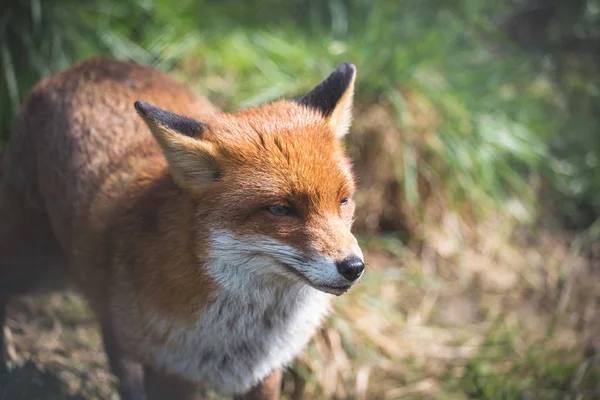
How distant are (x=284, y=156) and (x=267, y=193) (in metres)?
0.21

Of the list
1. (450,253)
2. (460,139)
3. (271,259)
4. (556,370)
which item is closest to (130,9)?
(460,139)

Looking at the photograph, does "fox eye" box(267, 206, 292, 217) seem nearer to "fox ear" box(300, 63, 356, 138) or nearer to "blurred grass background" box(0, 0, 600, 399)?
"fox ear" box(300, 63, 356, 138)

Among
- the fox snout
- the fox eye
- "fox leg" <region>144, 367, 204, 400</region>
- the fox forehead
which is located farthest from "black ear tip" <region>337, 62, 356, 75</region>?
"fox leg" <region>144, 367, 204, 400</region>

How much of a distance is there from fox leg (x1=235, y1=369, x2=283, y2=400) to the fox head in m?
0.84

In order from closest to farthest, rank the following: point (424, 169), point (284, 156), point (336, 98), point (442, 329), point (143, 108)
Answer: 1. point (143, 108)
2. point (284, 156)
3. point (336, 98)
4. point (442, 329)
5. point (424, 169)

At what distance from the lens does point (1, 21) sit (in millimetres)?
6098

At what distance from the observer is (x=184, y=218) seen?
3.76 metres

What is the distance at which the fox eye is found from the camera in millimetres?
3461

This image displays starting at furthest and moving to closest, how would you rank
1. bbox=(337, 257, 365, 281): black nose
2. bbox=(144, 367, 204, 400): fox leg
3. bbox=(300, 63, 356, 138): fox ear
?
bbox=(144, 367, 204, 400): fox leg
bbox=(300, 63, 356, 138): fox ear
bbox=(337, 257, 365, 281): black nose

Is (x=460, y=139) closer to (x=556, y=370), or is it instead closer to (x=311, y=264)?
(x=556, y=370)

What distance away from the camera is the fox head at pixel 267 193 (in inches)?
132

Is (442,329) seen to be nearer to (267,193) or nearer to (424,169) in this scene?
(424,169)

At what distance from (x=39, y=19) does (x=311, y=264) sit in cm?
397

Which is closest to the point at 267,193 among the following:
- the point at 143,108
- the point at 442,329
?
the point at 143,108
